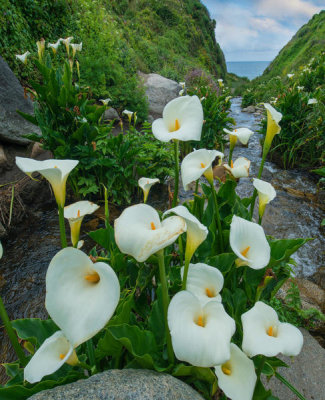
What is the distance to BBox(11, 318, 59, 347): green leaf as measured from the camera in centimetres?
98

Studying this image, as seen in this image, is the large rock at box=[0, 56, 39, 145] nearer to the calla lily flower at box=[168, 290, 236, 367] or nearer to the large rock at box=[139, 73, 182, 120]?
the large rock at box=[139, 73, 182, 120]

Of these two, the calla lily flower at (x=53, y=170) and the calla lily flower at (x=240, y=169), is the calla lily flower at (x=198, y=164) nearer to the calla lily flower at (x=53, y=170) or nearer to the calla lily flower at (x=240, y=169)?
the calla lily flower at (x=240, y=169)

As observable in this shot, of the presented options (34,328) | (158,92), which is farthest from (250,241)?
(158,92)

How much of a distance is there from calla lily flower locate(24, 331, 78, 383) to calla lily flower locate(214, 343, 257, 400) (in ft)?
1.51

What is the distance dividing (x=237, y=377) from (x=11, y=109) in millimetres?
4008

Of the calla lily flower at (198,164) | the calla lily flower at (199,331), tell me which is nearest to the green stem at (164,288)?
the calla lily flower at (199,331)

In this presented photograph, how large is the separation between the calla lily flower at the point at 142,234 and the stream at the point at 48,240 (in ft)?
4.99

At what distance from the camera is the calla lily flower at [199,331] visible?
2.07ft

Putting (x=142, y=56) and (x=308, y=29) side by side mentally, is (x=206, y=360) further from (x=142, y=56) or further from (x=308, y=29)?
(x=308, y=29)

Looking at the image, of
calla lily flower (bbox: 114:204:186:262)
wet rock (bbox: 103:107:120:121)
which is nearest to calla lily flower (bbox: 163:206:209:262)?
calla lily flower (bbox: 114:204:186:262)

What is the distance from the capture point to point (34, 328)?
40.1 inches

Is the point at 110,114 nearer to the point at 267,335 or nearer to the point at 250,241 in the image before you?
the point at 250,241

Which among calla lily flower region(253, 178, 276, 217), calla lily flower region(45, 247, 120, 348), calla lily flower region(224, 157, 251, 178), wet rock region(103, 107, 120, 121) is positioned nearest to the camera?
calla lily flower region(45, 247, 120, 348)

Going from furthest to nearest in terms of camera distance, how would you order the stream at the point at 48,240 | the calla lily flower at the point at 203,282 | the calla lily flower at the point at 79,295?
1. the stream at the point at 48,240
2. the calla lily flower at the point at 203,282
3. the calla lily flower at the point at 79,295
